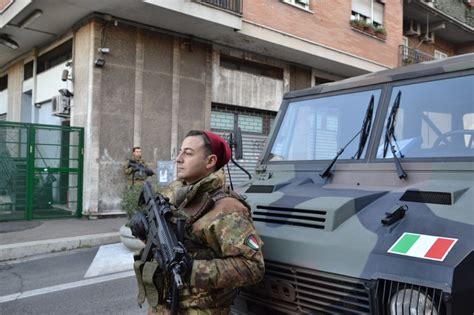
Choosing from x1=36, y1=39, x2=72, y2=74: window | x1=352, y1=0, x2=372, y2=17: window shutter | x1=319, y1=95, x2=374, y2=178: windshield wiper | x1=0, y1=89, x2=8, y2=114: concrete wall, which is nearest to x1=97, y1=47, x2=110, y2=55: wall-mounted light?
x1=36, y1=39, x2=72, y2=74: window

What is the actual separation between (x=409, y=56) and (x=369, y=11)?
9.72 ft

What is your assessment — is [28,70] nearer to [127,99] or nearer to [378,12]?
[127,99]

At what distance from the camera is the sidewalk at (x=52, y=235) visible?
6762 mm

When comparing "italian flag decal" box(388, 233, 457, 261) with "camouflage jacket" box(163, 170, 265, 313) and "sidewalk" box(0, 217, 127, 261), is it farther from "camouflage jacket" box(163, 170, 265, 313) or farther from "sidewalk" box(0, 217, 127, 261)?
"sidewalk" box(0, 217, 127, 261)

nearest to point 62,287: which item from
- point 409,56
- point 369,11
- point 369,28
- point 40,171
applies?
point 40,171

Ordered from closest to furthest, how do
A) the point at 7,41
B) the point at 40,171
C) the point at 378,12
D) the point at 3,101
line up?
the point at 40,171
the point at 7,41
the point at 3,101
the point at 378,12

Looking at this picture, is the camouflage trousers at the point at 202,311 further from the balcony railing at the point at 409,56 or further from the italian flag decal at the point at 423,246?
the balcony railing at the point at 409,56

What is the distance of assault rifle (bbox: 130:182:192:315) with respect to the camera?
176cm

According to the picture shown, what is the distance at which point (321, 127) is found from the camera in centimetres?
315

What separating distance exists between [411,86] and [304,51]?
10.0 meters

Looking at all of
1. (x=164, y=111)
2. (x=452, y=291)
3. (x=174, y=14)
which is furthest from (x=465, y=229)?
(x=164, y=111)

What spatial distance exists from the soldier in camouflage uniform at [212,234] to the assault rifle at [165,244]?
0.06 meters

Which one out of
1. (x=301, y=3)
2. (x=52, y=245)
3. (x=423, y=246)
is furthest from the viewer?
(x=301, y=3)

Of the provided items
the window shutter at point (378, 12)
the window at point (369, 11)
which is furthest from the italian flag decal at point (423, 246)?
the window shutter at point (378, 12)
